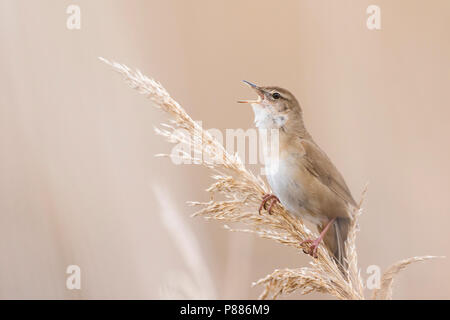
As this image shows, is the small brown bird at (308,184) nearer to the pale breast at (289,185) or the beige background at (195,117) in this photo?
the pale breast at (289,185)

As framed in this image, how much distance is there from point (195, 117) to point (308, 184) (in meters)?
1.47

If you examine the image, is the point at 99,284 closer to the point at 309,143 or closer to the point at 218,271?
the point at 218,271

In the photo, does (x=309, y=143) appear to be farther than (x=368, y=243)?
No

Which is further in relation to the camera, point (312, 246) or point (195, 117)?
point (195, 117)

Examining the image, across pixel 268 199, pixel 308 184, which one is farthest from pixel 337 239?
pixel 268 199

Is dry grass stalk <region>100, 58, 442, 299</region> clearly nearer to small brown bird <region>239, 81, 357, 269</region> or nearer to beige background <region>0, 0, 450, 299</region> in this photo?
small brown bird <region>239, 81, 357, 269</region>

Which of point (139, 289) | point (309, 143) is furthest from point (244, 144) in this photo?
point (139, 289)

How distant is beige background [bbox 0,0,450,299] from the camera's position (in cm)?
269

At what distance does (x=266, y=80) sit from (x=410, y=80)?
1.05 meters

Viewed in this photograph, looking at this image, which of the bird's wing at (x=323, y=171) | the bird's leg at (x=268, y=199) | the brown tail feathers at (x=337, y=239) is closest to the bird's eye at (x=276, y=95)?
the bird's wing at (x=323, y=171)

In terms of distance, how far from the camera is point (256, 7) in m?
4.05

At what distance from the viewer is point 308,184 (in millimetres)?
2330

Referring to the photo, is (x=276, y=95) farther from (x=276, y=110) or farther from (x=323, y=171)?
(x=323, y=171)

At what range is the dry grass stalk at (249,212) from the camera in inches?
66.9
